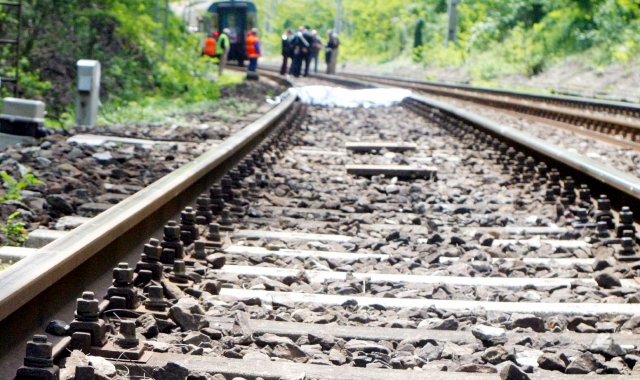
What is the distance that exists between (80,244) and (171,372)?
746 mm

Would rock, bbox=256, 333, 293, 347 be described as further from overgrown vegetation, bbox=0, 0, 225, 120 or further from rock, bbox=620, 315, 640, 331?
overgrown vegetation, bbox=0, 0, 225, 120

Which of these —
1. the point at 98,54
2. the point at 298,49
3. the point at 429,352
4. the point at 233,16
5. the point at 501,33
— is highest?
the point at 501,33

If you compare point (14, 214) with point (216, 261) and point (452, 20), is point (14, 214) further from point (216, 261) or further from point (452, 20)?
point (452, 20)

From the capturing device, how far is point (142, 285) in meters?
2.98

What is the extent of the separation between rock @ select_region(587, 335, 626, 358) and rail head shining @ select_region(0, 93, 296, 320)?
1575 millimetres

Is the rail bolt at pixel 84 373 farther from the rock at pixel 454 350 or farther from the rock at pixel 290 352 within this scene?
the rock at pixel 454 350

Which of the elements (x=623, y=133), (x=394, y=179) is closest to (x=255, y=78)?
(x=623, y=133)

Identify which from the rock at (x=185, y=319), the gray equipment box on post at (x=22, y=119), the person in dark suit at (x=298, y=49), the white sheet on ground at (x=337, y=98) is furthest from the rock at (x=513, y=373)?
the person in dark suit at (x=298, y=49)

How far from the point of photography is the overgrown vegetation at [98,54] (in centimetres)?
1243

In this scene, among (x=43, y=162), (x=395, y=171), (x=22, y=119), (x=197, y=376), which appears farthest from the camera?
(x=22, y=119)

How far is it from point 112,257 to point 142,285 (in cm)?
18

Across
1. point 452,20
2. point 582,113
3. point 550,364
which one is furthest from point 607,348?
point 452,20

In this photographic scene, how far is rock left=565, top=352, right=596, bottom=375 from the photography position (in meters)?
2.46

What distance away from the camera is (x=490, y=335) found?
108 inches
